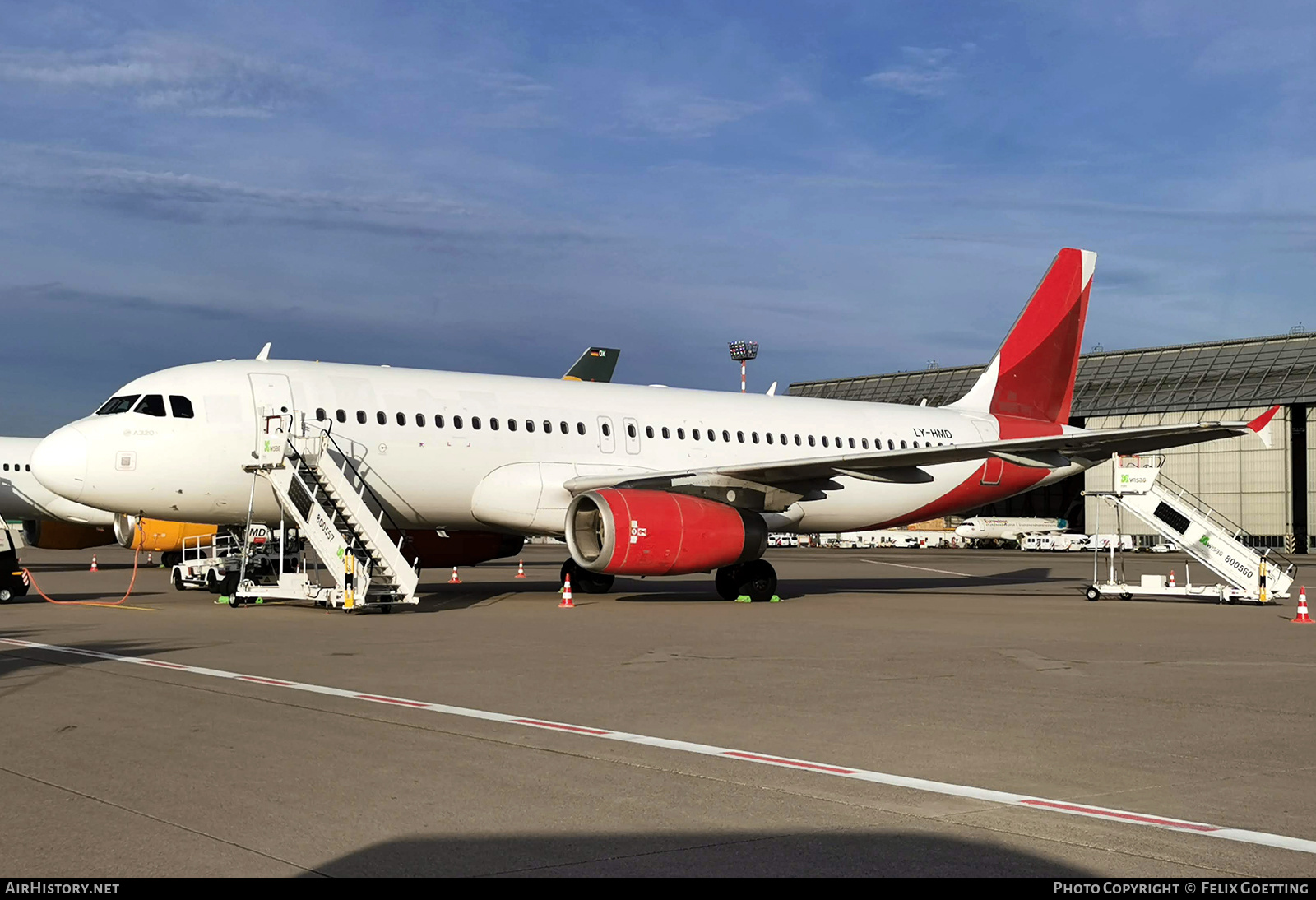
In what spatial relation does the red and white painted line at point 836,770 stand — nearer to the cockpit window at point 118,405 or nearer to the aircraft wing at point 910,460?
the cockpit window at point 118,405

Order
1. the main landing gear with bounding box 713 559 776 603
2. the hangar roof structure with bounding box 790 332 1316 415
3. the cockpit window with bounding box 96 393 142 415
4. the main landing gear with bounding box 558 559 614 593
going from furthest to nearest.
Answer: the hangar roof structure with bounding box 790 332 1316 415 < the main landing gear with bounding box 558 559 614 593 < the main landing gear with bounding box 713 559 776 603 < the cockpit window with bounding box 96 393 142 415

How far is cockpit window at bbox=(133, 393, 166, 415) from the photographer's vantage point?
759 inches

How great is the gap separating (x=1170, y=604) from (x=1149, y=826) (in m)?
19.1

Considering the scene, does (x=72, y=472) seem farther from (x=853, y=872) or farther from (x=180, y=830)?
(x=853, y=872)

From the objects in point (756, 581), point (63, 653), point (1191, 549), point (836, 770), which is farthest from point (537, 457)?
point (836, 770)

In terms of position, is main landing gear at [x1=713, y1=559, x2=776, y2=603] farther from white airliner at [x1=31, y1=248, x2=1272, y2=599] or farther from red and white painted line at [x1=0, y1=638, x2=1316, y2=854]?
red and white painted line at [x1=0, y1=638, x2=1316, y2=854]

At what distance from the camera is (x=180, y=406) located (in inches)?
763

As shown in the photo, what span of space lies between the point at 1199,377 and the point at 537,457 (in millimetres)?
59839

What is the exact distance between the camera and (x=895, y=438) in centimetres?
2697

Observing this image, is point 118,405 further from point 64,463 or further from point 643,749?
point 643,749

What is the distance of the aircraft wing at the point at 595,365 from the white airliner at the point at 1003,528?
38745 mm

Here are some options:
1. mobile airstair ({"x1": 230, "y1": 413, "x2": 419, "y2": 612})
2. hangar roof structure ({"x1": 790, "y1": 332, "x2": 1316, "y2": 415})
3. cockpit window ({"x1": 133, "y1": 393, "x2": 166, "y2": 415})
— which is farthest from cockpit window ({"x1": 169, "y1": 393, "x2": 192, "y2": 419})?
hangar roof structure ({"x1": 790, "y1": 332, "x2": 1316, "y2": 415})

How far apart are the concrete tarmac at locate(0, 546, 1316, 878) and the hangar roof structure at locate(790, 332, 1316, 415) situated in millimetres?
57228

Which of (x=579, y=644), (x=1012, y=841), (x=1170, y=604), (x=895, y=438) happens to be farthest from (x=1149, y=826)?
(x=895, y=438)
